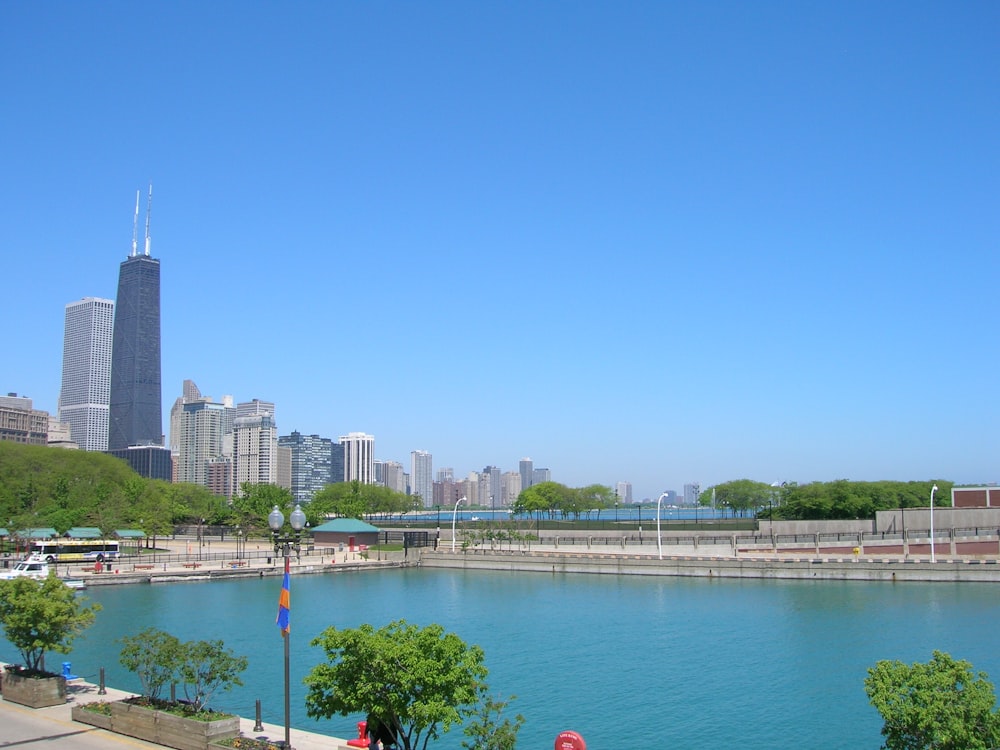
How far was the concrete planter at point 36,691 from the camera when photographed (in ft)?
78.3

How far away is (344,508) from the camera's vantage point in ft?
439

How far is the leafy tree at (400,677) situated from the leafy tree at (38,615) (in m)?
11.5

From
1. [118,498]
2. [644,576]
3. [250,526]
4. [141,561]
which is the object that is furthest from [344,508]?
[644,576]

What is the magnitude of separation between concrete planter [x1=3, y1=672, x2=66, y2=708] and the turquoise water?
253 inches

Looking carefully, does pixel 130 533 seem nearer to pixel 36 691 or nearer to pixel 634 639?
pixel 634 639

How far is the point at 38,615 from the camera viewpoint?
2467 centimetres

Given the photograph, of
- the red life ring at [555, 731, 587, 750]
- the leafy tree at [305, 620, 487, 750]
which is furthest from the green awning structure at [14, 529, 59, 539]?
the red life ring at [555, 731, 587, 750]

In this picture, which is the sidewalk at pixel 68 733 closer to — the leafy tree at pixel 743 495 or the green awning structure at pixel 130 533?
the green awning structure at pixel 130 533

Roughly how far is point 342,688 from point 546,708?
15.8m

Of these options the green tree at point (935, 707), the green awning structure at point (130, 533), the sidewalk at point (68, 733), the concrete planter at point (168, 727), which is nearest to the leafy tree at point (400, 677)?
the concrete planter at point (168, 727)

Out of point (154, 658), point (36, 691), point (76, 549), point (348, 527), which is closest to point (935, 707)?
point (154, 658)

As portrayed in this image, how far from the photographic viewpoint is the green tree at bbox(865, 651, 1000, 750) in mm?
13961

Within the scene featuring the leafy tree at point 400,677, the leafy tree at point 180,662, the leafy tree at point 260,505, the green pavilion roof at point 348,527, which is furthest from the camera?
the leafy tree at point 260,505

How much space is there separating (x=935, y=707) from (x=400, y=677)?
362 inches
